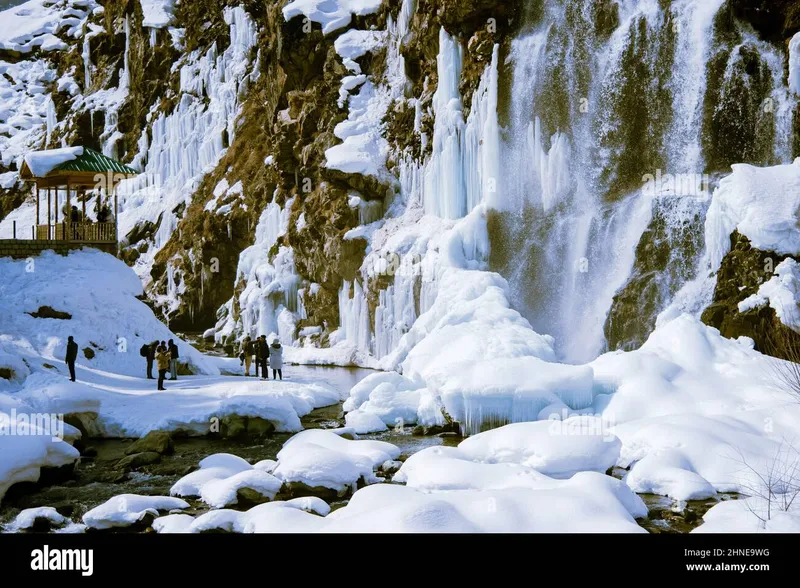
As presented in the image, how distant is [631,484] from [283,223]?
3006 centimetres

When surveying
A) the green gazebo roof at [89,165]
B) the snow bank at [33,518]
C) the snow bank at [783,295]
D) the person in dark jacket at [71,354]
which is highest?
Answer: the green gazebo roof at [89,165]

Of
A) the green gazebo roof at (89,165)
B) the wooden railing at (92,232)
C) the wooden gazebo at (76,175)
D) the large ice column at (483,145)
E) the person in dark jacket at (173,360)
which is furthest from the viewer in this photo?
the large ice column at (483,145)

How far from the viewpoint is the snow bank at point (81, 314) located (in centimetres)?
2353

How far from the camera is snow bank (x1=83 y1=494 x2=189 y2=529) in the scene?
41.1ft

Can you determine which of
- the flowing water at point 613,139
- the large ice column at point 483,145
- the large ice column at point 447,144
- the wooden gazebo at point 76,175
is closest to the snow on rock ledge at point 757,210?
the flowing water at point 613,139

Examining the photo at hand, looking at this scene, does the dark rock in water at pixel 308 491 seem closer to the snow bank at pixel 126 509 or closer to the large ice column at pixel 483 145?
the snow bank at pixel 126 509

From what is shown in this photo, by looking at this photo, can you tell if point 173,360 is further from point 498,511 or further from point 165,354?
point 498,511

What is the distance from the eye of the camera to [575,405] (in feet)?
57.6

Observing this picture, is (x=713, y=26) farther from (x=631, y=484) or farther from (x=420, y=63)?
(x=631, y=484)

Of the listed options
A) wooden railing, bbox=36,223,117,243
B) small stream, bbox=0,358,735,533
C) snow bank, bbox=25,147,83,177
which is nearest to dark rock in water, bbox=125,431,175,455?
small stream, bbox=0,358,735,533

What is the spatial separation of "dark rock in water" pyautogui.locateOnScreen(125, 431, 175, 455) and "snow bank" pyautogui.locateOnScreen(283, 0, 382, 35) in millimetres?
27565

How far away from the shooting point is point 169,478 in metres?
15.4

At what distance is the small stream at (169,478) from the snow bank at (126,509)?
0.46 meters
